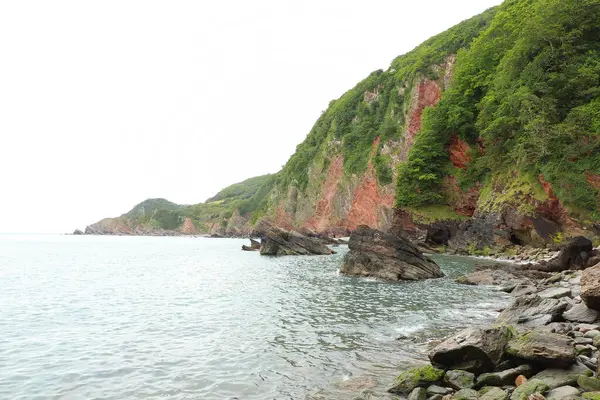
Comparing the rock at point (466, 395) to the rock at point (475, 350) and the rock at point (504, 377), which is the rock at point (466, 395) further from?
the rock at point (475, 350)

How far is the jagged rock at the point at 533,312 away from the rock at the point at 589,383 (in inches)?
247

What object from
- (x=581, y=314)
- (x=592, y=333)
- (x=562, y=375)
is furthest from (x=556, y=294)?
(x=562, y=375)

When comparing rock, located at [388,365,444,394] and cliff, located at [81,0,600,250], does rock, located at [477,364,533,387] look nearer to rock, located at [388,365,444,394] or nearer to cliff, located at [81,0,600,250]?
rock, located at [388,365,444,394]

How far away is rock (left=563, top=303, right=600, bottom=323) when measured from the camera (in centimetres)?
1224

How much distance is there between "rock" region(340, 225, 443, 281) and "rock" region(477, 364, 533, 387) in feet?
73.6

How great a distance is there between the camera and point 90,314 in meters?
20.1

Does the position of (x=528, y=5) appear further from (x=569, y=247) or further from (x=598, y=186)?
(x=569, y=247)

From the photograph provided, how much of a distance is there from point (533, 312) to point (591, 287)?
3.42m

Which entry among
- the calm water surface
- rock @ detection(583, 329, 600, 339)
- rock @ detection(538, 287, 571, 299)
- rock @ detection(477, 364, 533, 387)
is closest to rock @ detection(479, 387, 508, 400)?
rock @ detection(477, 364, 533, 387)

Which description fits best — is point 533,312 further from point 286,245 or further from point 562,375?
point 286,245

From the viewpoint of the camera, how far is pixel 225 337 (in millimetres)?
15336

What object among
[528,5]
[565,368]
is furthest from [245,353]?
[528,5]

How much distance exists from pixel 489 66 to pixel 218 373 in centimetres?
6052

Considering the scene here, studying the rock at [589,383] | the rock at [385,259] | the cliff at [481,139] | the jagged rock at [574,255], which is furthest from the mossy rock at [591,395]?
the cliff at [481,139]
